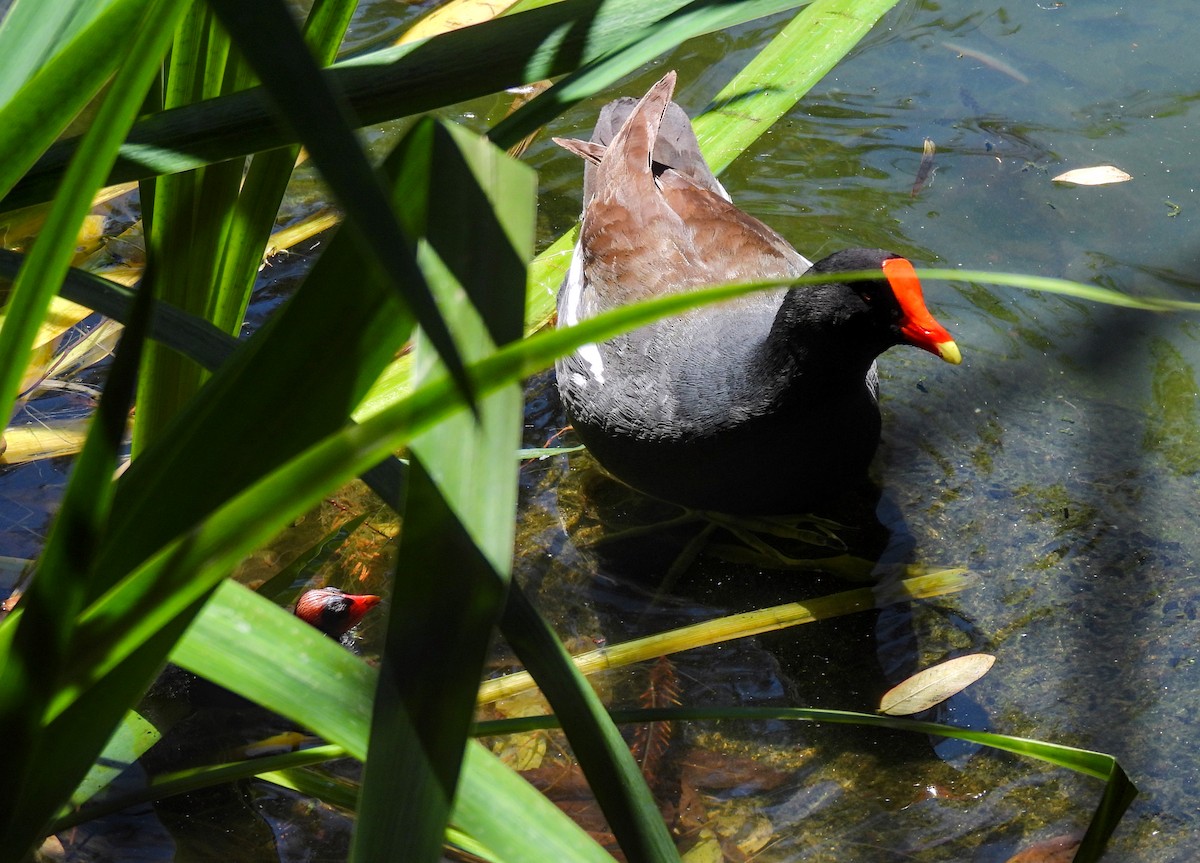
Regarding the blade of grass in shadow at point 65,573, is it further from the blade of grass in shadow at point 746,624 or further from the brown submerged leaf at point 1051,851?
the brown submerged leaf at point 1051,851

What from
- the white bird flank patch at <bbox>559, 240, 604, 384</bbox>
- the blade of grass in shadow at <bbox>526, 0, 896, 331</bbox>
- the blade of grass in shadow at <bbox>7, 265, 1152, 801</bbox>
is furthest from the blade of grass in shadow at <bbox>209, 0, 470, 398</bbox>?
the blade of grass in shadow at <bbox>526, 0, 896, 331</bbox>

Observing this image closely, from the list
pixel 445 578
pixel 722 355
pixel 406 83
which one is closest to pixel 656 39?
pixel 406 83

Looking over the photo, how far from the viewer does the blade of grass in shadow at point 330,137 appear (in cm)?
59

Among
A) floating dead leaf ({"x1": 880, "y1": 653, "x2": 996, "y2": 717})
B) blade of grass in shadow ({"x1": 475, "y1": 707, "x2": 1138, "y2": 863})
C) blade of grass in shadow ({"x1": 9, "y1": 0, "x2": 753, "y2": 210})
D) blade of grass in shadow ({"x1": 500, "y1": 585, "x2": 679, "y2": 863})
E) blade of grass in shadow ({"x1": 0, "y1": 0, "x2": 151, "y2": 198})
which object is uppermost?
blade of grass in shadow ({"x1": 0, "y1": 0, "x2": 151, "y2": 198})

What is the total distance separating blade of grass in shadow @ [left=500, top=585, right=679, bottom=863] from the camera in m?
0.86

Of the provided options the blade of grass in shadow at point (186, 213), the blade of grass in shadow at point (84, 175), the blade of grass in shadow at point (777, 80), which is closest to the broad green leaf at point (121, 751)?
the blade of grass in shadow at point (186, 213)

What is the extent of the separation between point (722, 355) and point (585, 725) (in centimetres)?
160

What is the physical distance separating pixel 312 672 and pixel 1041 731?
1.54 meters

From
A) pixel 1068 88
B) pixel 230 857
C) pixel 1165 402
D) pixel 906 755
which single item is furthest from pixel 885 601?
pixel 1068 88

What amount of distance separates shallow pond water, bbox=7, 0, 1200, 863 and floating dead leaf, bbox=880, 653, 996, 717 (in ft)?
0.15

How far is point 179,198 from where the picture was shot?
1548mm

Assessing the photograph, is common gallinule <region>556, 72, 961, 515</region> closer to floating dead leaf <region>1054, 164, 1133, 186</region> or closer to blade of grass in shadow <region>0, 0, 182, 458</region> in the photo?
floating dead leaf <region>1054, 164, 1133, 186</region>

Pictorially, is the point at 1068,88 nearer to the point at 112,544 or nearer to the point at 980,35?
the point at 980,35

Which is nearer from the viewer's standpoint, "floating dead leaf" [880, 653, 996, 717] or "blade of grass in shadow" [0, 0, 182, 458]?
"blade of grass in shadow" [0, 0, 182, 458]
